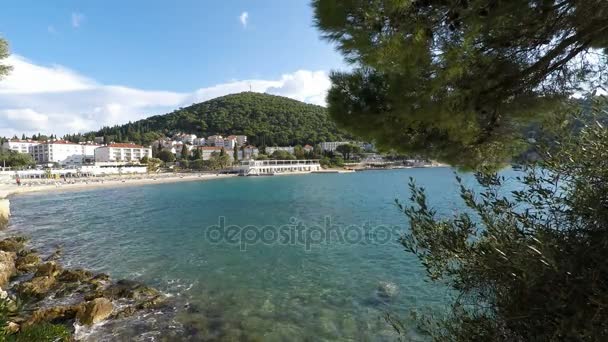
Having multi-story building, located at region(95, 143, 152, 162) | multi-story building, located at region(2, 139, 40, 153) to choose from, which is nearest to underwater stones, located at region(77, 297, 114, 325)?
multi-story building, located at region(95, 143, 152, 162)

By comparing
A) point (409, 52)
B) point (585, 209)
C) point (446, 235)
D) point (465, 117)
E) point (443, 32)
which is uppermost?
point (443, 32)

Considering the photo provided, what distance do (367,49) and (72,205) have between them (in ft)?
137

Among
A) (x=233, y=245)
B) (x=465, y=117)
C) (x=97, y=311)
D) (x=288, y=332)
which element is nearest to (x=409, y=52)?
(x=465, y=117)

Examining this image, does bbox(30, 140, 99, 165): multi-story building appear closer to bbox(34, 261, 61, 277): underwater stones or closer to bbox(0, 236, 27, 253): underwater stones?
bbox(0, 236, 27, 253): underwater stones

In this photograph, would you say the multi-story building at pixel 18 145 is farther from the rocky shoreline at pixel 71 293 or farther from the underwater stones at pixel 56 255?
the rocky shoreline at pixel 71 293

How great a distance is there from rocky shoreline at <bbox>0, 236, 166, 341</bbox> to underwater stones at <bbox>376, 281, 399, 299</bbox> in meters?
6.55

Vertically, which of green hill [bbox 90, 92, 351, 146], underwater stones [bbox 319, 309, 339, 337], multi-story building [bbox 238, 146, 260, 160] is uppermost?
green hill [bbox 90, 92, 351, 146]

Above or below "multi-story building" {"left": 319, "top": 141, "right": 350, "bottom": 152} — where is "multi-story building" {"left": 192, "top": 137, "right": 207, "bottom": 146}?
above

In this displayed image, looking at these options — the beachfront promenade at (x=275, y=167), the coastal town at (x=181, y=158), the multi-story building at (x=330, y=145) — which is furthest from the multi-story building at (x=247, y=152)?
the multi-story building at (x=330, y=145)

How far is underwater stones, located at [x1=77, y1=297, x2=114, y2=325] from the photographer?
28.7ft

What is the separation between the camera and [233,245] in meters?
17.3

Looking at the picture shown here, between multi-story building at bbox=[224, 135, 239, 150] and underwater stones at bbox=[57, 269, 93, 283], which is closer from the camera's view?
underwater stones at bbox=[57, 269, 93, 283]

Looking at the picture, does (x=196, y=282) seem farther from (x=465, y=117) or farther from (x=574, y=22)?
(x=574, y=22)

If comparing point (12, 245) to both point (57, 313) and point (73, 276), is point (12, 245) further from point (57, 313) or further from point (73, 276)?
point (57, 313)
